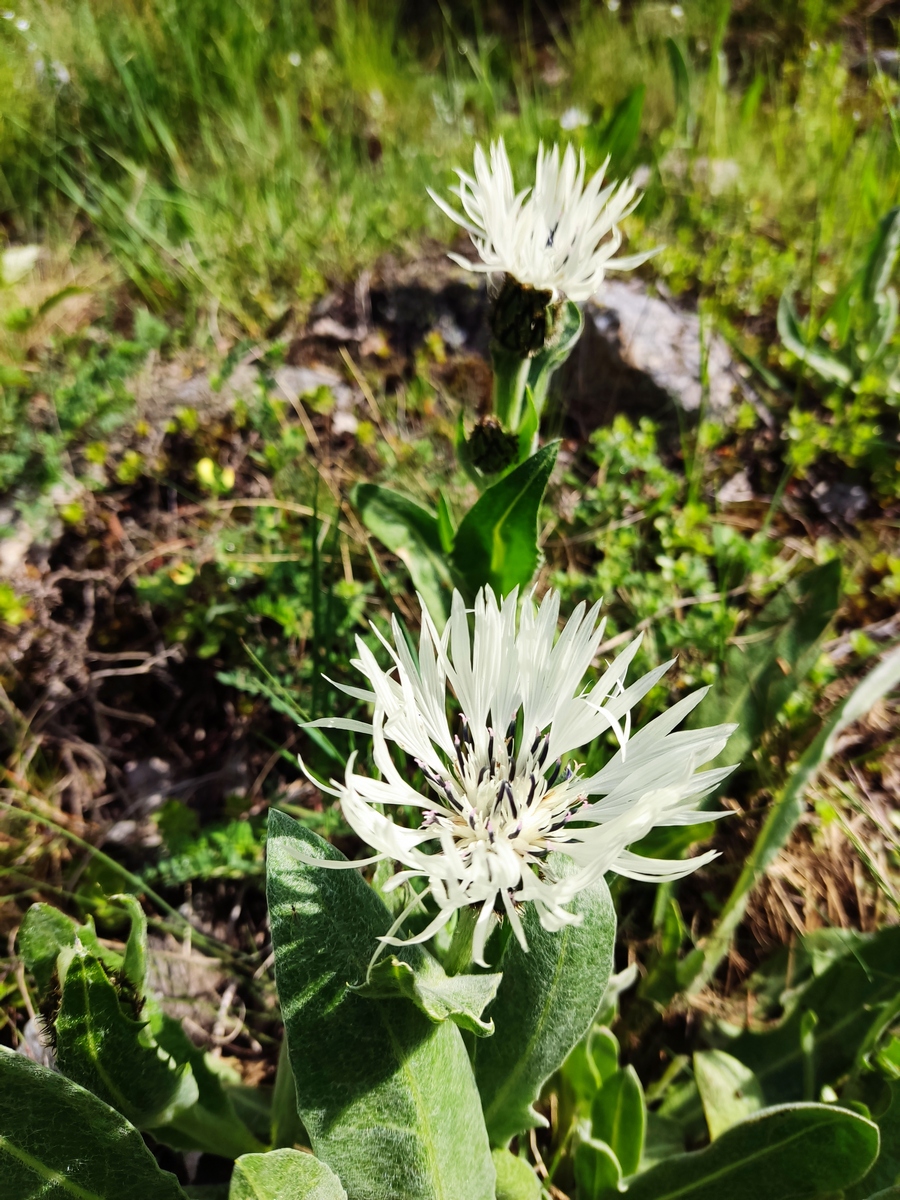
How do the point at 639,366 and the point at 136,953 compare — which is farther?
the point at 639,366

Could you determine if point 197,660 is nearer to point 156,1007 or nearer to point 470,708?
point 156,1007

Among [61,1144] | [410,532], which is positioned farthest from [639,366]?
[61,1144]

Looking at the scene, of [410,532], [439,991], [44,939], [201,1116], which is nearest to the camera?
[439,991]

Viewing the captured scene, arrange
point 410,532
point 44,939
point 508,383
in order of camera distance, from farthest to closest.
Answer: point 410,532 < point 508,383 < point 44,939

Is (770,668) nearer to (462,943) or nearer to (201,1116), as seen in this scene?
(462,943)

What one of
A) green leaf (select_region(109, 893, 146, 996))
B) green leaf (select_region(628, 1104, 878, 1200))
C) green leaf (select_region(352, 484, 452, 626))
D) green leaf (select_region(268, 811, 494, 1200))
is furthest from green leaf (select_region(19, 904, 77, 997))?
green leaf (select_region(628, 1104, 878, 1200))

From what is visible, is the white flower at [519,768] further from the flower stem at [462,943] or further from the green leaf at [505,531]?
the green leaf at [505,531]

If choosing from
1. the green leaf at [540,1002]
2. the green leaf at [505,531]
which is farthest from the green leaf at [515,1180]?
the green leaf at [505,531]
